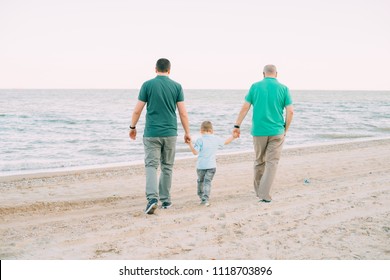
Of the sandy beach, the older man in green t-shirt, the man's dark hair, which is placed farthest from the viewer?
the older man in green t-shirt

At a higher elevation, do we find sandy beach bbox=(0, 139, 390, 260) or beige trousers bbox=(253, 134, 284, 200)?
beige trousers bbox=(253, 134, 284, 200)

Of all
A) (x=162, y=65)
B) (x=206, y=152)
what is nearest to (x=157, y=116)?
(x=162, y=65)

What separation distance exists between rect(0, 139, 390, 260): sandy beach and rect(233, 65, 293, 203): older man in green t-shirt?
0.44 meters

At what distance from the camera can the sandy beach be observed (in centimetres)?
374

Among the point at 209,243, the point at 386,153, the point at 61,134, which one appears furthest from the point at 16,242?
the point at 61,134

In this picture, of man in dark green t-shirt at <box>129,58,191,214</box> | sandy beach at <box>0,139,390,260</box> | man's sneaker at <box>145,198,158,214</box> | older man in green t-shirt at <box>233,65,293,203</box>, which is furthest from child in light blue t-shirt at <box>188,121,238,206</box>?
man's sneaker at <box>145,198,158,214</box>

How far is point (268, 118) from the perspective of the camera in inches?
218

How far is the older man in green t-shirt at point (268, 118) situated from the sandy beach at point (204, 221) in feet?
1.43

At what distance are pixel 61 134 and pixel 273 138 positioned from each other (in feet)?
53.8

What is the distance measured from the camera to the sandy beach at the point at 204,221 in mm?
3736

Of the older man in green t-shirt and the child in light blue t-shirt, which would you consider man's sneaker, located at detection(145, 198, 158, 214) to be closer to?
the child in light blue t-shirt

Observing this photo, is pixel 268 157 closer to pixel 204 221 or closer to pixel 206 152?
pixel 206 152

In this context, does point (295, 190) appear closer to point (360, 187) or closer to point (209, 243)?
point (360, 187)

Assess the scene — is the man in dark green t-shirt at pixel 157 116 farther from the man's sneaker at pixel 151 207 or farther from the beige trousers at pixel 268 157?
the beige trousers at pixel 268 157
